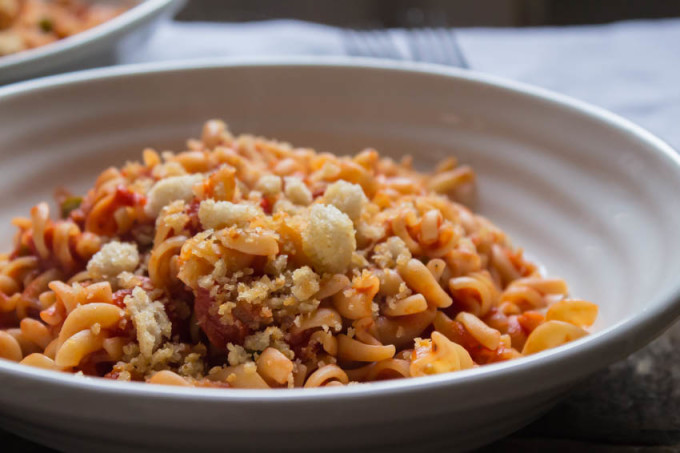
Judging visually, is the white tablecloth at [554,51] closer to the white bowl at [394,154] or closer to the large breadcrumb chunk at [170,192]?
the white bowl at [394,154]

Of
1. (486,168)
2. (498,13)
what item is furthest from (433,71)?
(498,13)

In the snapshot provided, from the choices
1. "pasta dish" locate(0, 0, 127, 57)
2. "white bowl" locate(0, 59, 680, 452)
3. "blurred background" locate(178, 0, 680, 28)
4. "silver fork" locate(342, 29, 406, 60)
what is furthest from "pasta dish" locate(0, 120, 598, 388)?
"blurred background" locate(178, 0, 680, 28)

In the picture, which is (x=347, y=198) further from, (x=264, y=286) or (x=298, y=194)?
(x=264, y=286)

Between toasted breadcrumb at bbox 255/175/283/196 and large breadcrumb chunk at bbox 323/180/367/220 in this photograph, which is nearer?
large breadcrumb chunk at bbox 323/180/367/220

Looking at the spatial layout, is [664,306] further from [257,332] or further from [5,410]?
[5,410]

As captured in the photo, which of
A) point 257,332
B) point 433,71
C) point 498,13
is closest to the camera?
point 257,332

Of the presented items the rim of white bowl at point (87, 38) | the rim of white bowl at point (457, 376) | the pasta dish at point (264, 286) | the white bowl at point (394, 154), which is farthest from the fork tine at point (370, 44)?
the rim of white bowl at point (457, 376)

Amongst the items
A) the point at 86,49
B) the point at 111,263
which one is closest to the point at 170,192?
the point at 111,263

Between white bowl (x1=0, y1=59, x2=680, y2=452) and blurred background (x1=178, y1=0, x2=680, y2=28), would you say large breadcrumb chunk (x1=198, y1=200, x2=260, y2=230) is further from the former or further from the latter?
blurred background (x1=178, y1=0, x2=680, y2=28)
